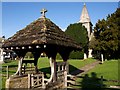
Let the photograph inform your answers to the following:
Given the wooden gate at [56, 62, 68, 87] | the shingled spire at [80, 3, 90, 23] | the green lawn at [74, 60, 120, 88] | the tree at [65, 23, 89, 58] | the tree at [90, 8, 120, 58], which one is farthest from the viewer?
Answer: the shingled spire at [80, 3, 90, 23]

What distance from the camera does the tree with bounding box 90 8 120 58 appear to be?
1475 inches

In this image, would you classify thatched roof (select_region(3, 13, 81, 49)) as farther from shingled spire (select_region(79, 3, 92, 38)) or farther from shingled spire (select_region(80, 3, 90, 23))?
shingled spire (select_region(80, 3, 90, 23))

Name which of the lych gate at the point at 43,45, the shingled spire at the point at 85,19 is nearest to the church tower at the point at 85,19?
the shingled spire at the point at 85,19

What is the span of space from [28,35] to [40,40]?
6.29ft

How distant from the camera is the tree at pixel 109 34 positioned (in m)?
37.5

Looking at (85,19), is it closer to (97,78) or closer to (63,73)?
(97,78)

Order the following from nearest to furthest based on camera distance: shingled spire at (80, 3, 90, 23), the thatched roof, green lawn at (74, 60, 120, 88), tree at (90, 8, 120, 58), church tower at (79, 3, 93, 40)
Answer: the thatched roof
green lawn at (74, 60, 120, 88)
tree at (90, 8, 120, 58)
church tower at (79, 3, 93, 40)
shingled spire at (80, 3, 90, 23)

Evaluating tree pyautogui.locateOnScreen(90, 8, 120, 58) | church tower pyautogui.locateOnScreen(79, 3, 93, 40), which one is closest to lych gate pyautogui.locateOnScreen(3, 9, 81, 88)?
tree pyautogui.locateOnScreen(90, 8, 120, 58)

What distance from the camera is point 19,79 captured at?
45.5 ft

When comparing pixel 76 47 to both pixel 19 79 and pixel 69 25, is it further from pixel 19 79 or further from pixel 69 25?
pixel 69 25

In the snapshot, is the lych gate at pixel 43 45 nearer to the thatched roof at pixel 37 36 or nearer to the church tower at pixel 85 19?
the thatched roof at pixel 37 36

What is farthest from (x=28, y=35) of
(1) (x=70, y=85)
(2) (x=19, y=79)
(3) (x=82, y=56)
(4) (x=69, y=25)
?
(4) (x=69, y=25)

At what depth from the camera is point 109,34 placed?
3988 cm

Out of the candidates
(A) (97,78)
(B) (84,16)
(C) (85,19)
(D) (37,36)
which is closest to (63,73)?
(A) (97,78)
